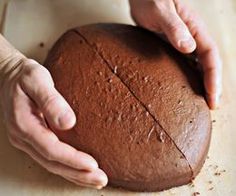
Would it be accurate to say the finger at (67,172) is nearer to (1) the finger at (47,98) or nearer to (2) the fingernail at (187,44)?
(1) the finger at (47,98)

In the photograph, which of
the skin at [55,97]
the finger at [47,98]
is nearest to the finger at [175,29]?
the skin at [55,97]

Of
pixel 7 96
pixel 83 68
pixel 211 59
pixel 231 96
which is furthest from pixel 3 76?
pixel 231 96

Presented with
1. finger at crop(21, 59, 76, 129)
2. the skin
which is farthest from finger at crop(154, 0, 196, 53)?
finger at crop(21, 59, 76, 129)

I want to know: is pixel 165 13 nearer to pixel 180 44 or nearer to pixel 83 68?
pixel 180 44

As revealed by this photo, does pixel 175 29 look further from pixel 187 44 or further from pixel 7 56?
pixel 7 56

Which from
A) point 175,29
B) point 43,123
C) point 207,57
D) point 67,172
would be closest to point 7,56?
point 43,123

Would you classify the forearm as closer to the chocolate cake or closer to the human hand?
the chocolate cake

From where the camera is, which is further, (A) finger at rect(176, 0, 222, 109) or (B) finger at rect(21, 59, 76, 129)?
(A) finger at rect(176, 0, 222, 109)
